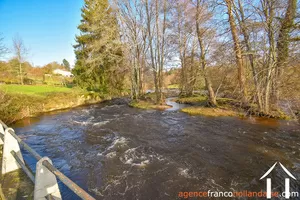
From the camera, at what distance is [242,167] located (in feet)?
15.8

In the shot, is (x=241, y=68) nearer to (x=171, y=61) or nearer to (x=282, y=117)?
(x=282, y=117)

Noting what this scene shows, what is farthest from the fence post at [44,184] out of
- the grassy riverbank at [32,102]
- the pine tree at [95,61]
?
the pine tree at [95,61]

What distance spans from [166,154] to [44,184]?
4.33 meters

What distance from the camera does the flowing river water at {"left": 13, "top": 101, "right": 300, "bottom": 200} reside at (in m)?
4.07

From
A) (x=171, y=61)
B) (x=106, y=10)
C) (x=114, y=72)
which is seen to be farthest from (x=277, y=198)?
(x=106, y=10)

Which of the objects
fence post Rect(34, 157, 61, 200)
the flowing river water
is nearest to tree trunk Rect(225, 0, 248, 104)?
the flowing river water

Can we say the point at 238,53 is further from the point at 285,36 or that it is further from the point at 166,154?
the point at 166,154

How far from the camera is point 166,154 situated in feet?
18.7

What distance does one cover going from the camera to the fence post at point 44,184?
75.0 inches

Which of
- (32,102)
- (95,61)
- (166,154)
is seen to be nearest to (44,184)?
(166,154)

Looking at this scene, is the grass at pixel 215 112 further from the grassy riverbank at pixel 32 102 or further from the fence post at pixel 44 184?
the grassy riverbank at pixel 32 102

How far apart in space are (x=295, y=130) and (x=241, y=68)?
5565 mm

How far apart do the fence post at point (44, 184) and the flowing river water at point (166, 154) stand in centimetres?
204

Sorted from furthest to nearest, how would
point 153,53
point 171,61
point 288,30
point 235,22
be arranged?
point 171,61 → point 153,53 → point 235,22 → point 288,30
